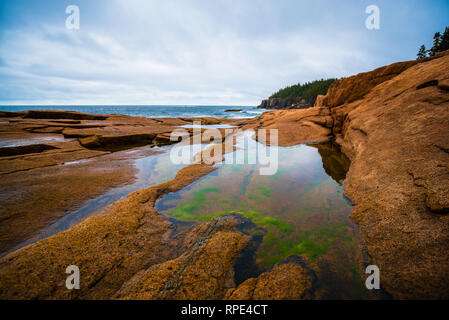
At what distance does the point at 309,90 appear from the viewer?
86.5m

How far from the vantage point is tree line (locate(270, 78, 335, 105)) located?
77.9 meters

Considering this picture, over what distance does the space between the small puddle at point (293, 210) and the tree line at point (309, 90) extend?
84810 millimetres

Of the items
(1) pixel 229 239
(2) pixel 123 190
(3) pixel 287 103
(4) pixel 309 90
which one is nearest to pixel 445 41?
(4) pixel 309 90

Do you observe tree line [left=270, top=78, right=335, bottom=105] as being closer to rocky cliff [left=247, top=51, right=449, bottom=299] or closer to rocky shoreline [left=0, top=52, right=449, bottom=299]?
rocky cliff [left=247, top=51, right=449, bottom=299]

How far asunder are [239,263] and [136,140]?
13441 mm

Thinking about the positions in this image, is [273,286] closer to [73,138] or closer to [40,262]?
[40,262]

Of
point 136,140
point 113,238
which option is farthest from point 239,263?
point 136,140

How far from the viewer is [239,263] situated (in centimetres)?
273

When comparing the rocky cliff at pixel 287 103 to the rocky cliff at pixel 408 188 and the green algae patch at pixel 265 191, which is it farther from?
the green algae patch at pixel 265 191

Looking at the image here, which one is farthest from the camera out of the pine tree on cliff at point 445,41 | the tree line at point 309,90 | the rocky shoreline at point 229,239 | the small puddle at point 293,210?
the tree line at point 309,90

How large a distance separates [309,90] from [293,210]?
98262mm

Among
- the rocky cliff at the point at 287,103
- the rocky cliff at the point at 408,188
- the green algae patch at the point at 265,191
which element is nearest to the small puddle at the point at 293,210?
the green algae patch at the point at 265,191

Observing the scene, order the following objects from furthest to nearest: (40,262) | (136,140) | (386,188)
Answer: (136,140)
(386,188)
(40,262)

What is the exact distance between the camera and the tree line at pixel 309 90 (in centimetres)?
7788
